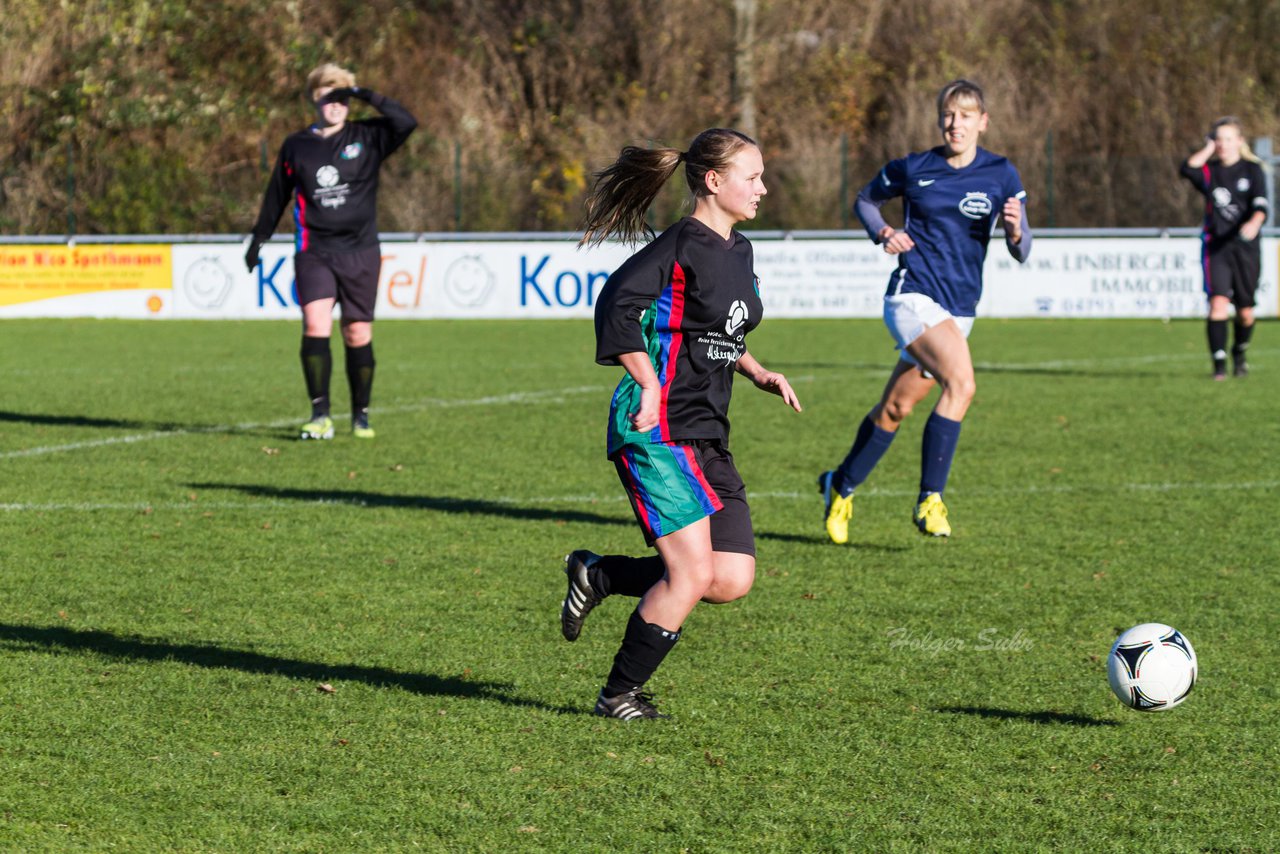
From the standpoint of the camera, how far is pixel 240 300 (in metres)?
21.9

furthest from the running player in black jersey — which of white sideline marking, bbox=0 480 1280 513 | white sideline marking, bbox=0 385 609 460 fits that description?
white sideline marking, bbox=0 385 609 460

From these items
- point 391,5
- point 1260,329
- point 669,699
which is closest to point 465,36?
point 391,5

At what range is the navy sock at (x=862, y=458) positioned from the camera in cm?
723

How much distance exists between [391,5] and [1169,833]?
35.6 m

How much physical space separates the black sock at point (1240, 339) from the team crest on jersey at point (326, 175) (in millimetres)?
8202

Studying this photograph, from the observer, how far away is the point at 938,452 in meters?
7.14

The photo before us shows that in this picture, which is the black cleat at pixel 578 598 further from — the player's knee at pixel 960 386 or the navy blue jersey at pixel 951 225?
the navy blue jersey at pixel 951 225

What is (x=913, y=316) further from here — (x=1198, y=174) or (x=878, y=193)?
(x=1198, y=174)

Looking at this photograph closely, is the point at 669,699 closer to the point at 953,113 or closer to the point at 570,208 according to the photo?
the point at 953,113

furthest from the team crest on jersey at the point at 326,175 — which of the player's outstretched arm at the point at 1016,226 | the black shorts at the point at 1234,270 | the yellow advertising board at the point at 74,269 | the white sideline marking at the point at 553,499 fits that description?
the yellow advertising board at the point at 74,269

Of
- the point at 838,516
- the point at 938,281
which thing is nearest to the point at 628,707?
the point at 838,516

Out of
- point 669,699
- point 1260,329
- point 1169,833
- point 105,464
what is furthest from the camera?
point 1260,329

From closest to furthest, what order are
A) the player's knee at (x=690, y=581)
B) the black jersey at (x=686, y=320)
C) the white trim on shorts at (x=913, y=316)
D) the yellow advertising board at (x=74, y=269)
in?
1. the black jersey at (x=686, y=320)
2. the player's knee at (x=690, y=581)
3. the white trim on shorts at (x=913, y=316)
4. the yellow advertising board at (x=74, y=269)

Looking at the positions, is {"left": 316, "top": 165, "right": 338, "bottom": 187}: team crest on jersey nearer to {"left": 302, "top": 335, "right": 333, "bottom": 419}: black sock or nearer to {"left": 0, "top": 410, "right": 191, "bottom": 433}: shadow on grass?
{"left": 302, "top": 335, "right": 333, "bottom": 419}: black sock
